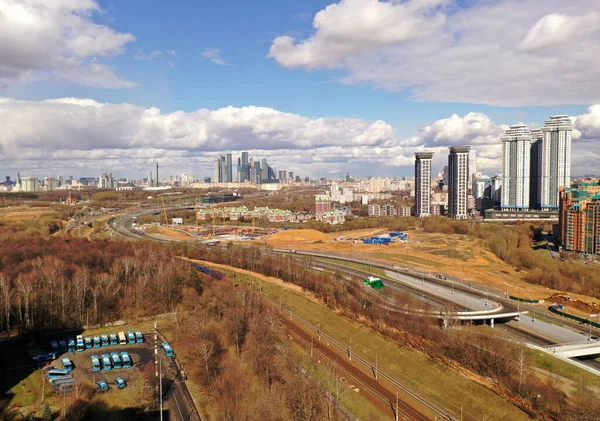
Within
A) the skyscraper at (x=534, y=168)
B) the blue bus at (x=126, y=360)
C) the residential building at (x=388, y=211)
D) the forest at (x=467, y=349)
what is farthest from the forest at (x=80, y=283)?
the skyscraper at (x=534, y=168)

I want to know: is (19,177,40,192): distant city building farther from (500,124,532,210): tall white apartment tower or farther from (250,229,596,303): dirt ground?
(500,124,532,210): tall white apartment tower

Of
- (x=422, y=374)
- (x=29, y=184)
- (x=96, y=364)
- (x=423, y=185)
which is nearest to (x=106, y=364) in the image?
(x=96, y=364)

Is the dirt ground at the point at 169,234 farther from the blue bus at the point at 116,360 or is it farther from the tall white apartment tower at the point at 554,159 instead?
the tall white apartment tower at the point at 554,159

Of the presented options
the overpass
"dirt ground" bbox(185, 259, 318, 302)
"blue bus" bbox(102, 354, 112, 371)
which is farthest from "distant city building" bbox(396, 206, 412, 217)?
"blue bus" bbox(102, 354, 112, 371)

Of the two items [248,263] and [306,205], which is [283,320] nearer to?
[248,263]

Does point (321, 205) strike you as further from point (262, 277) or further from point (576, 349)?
point (576, 349)
